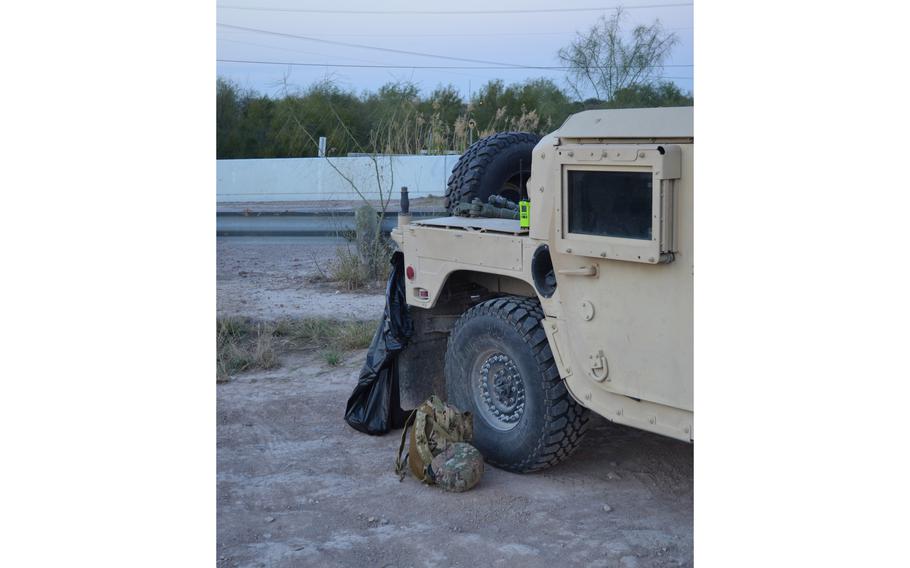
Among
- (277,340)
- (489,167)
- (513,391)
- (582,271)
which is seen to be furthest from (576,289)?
(277,340)

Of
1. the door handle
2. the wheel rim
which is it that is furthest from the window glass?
the wheel rim

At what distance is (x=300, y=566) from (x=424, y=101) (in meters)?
21.5

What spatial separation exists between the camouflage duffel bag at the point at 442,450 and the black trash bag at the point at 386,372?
2.01 feet

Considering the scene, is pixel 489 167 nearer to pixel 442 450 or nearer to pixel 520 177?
pixel 520 177

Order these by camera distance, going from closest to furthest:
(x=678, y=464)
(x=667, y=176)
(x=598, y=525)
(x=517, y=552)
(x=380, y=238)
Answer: (x=667, y=176) < (x=517, y=552) < (x=598, y=525) < (x=678, y=464) < (x=380, y=238)

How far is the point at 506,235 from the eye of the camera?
485 centimetres

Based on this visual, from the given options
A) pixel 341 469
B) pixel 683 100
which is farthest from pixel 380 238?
pixel 683 100

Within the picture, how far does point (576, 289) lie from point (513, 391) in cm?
80

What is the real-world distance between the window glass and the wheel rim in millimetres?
933

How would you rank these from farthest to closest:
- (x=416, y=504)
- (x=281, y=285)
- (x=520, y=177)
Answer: (x=281, y=285) < (x=520, y=177) < (x=416, y=504)

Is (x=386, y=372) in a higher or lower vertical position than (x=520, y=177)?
lower

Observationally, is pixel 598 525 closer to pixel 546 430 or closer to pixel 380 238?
pixel 546 430

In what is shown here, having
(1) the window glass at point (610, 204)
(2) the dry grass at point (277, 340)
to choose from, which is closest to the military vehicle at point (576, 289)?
(1) the window glass at point (610, 204)

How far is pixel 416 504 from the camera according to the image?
4738 mm
